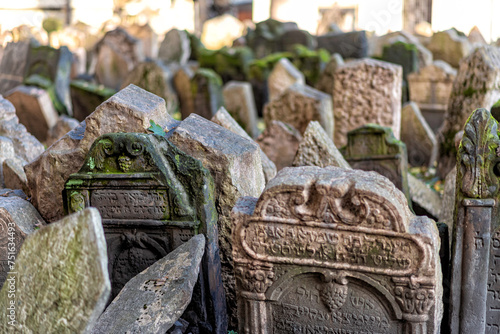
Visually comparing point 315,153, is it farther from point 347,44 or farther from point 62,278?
point 347,44

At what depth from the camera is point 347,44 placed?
15773mm

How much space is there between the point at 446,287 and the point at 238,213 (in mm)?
1369

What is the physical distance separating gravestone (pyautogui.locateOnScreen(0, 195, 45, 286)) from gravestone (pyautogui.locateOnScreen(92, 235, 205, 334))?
3.11 ft

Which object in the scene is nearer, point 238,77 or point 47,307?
point 47,307

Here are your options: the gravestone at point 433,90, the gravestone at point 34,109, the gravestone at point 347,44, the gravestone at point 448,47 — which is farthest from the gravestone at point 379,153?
the gravestone at point 347,44

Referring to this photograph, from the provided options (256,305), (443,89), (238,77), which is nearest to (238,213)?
(256,305)

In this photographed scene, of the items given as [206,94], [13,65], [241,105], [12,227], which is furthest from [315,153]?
[13,65]

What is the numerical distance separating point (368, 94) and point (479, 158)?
395cm

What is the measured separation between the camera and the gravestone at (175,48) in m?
14.3

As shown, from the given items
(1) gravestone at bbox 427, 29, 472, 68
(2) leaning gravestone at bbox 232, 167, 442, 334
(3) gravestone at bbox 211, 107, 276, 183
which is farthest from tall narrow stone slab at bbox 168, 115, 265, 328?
(1) gravestone at bbox 427, 29, 472, 68

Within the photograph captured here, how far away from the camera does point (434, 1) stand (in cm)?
2148

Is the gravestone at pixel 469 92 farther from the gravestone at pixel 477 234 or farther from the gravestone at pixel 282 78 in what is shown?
the gravestone at pixel 282 78

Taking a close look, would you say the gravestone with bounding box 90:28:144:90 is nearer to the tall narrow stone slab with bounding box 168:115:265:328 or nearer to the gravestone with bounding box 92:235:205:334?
the tall narrow stone slab with bounding box 168:115:265:328

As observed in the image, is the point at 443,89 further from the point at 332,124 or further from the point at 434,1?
the point at 434,1
